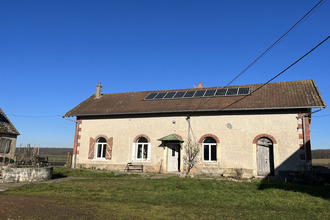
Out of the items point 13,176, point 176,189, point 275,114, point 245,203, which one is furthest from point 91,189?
point 275,114

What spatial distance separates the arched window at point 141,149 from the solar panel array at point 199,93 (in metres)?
3.60

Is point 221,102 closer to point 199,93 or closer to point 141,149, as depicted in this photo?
point 199,93

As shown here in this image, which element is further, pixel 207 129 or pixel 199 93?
pixel 199 93

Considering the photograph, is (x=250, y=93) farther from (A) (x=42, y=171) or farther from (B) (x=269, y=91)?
(A) (x=42, y=171)

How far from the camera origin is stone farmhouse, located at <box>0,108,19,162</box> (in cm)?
1775

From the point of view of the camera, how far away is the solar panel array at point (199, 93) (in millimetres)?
17003

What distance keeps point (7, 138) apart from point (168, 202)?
15.9 m

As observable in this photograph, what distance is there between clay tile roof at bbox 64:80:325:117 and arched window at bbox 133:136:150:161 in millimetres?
1874

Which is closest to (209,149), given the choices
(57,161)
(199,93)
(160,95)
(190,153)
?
(190,153)

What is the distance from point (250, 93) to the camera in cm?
1622

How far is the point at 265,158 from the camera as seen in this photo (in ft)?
45.9

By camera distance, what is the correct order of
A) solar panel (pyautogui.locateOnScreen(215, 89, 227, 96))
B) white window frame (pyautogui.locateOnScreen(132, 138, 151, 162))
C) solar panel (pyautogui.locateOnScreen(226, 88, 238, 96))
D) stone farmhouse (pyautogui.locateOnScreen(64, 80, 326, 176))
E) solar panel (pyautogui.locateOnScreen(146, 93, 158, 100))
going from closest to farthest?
stone farmhouse (pyautogui.locateOnScreen(64, 80, 326, 176)), white window frame (pyautogui.locateOnScreen(132, 138, 151, 162)), solar panel (pyautogui.locateOnScreen(226, 88, 238, 96)), solar panel (pyautogui.locateOnScreen(215, 89, 227, 96)), solar panel (pyautogui.locateOnScreen(146, 93, 158, 100))

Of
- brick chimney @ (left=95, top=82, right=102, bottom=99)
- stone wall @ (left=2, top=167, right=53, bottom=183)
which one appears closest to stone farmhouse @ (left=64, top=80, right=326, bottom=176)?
brick chimney @ (left=95, top=82, right=102, bottom=99)

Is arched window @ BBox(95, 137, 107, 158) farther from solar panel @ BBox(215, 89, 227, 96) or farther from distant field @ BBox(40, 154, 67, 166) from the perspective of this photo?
solar panel @ BBox(215, 89, 227, 96)
